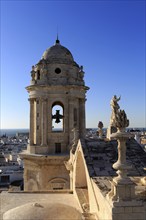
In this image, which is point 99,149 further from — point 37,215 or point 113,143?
point 37,215

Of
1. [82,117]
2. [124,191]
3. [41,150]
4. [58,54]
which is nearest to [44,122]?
[41,150]

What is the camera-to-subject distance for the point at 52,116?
50.7 ft

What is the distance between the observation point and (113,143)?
1005 centimetres

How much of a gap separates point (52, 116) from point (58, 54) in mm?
3713

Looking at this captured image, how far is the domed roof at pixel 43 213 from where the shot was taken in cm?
703

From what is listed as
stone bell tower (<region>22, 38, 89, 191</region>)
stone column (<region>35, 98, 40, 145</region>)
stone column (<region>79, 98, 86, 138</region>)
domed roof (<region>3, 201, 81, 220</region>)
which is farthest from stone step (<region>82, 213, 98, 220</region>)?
stone column (<region>79, 98, 86, 138</region>)

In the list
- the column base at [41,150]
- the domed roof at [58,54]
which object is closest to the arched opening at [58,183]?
the column base at [41,150]

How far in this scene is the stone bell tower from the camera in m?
14.3

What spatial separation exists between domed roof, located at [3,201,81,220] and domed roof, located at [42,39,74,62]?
31.7ft

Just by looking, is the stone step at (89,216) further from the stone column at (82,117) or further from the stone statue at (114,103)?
the stone column at (82,117)

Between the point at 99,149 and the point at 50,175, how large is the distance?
5696mm

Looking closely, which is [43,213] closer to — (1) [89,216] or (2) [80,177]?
(1) [89,216]

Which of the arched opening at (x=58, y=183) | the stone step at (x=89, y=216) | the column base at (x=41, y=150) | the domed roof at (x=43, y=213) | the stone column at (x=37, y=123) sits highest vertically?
the stone column at (x=37, y=123)

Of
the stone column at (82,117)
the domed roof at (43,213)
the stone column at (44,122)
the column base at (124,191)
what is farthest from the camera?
the stone column at (82,117)
